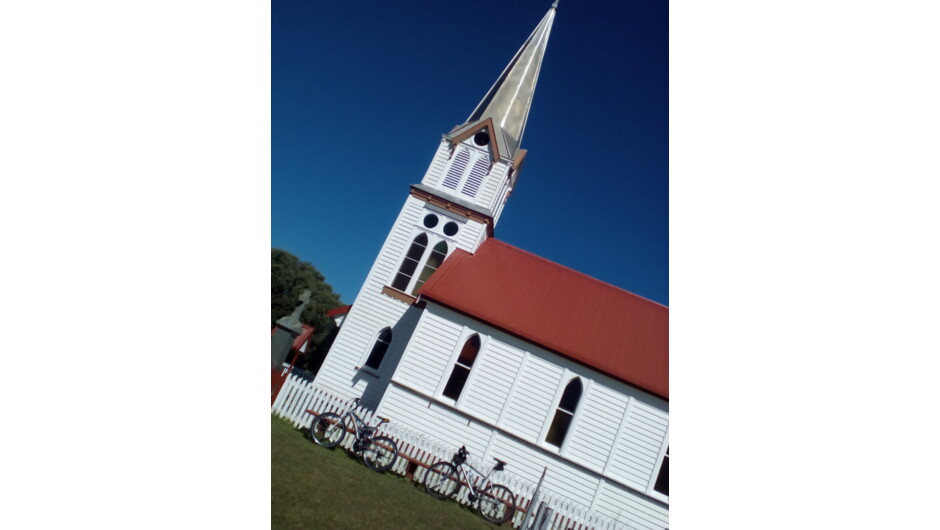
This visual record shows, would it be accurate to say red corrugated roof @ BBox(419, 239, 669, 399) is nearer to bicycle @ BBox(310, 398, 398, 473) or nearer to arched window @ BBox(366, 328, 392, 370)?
arched window @ BBox(366, 328, 392, 370)

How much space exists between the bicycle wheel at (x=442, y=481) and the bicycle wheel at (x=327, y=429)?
1.77 m

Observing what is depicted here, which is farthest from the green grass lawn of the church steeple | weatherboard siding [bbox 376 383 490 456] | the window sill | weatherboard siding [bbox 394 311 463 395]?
the church steeple

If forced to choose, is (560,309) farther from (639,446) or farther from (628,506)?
(628,506)

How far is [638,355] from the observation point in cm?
1180

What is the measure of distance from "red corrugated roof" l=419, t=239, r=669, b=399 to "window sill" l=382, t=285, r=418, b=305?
1.32 metres

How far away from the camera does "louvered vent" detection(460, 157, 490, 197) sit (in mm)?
14078

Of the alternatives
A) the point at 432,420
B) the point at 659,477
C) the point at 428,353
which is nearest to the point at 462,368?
the point at 428,353

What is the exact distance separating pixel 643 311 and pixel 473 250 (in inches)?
214

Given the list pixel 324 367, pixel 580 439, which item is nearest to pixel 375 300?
pixel 324 367

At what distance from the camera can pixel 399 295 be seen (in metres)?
13.3

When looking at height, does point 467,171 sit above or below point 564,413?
above

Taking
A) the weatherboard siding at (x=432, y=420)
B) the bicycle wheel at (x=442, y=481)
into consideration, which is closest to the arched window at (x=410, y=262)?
the weatherboard siding at (x=432, y=420)

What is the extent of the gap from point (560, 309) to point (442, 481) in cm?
584

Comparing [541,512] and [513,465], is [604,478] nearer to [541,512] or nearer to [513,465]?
[513,465]
